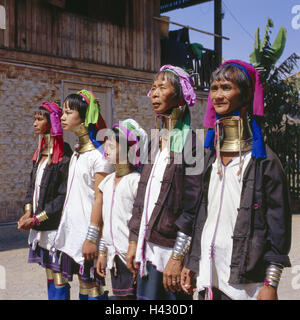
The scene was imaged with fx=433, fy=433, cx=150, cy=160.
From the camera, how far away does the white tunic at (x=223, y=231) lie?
2289mm

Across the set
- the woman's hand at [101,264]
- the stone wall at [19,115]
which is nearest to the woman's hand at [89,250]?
→ the woman's hand at [101,264]

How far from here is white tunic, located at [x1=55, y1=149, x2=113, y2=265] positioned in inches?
144

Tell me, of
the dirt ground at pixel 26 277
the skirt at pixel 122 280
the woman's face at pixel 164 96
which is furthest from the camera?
the dirt ground at pixel 26 277

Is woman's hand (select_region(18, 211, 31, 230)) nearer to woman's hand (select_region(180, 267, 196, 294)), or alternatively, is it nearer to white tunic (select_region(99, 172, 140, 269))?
white tunic (select_region(99, 172, 140, 269))

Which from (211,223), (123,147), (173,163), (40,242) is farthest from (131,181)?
(40,242)

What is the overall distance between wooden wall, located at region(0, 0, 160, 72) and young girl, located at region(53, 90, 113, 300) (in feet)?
20.4

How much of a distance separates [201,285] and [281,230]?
55 cm

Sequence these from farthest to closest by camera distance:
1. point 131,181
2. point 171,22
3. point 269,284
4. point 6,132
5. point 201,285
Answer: point 171,22 → point 6,132 → point 131,181 → point 201,285 → point 269,284

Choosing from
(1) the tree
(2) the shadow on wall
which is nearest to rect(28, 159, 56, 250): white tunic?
(2) the shadow on wall

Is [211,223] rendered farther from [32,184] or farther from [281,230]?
[32,184]

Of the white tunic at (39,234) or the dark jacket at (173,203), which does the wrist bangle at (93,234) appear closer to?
the white tunic at (39,234)

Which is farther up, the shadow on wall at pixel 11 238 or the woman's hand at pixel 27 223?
the woman's hand at pixel 27 223

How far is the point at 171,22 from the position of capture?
39.5 ft

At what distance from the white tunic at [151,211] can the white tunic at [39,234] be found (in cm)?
135
